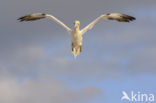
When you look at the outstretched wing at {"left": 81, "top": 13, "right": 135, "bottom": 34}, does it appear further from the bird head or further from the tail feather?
the tail feather

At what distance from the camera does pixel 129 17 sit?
43625 mm

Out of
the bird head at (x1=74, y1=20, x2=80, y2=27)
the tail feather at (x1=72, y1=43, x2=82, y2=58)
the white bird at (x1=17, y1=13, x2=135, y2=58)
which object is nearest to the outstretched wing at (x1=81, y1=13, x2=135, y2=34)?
the white bird at (x1=17, y1=13, x2=135, y2=58)

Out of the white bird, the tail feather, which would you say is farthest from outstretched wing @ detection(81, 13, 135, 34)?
the tail feather

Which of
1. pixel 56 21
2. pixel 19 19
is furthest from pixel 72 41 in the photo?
pixel 19 19

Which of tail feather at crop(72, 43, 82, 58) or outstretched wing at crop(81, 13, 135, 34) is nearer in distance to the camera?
tail feather at crop(72, 43, 82, 58)

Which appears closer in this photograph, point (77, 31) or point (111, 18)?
point (77, 31)

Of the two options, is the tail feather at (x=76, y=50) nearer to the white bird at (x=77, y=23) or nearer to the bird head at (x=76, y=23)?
the white bird at (x=77, y=23)

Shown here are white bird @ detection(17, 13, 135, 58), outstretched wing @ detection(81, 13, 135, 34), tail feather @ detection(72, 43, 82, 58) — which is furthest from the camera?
outstretched wing @ detection(81, 13, 135, 34)

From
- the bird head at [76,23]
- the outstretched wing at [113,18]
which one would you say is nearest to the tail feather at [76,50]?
the outstretched wing at [113,18]

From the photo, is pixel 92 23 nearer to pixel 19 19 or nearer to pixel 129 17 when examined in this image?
pixel 129 17

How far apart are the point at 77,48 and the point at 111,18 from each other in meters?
4.82

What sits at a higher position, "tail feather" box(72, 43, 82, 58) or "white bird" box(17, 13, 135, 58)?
"white bird" box(17, 13, 135, 58)

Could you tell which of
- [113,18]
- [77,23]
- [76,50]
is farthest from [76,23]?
[113,18]

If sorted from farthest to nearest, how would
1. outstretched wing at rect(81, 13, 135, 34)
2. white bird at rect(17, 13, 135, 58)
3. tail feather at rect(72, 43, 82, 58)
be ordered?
1. outstretched wing at rect(81, 13, 135, 34)
2. tail feather at rect(72, 43, 82, 58)
3. white bird at rect(17, 13, 135, 58)
